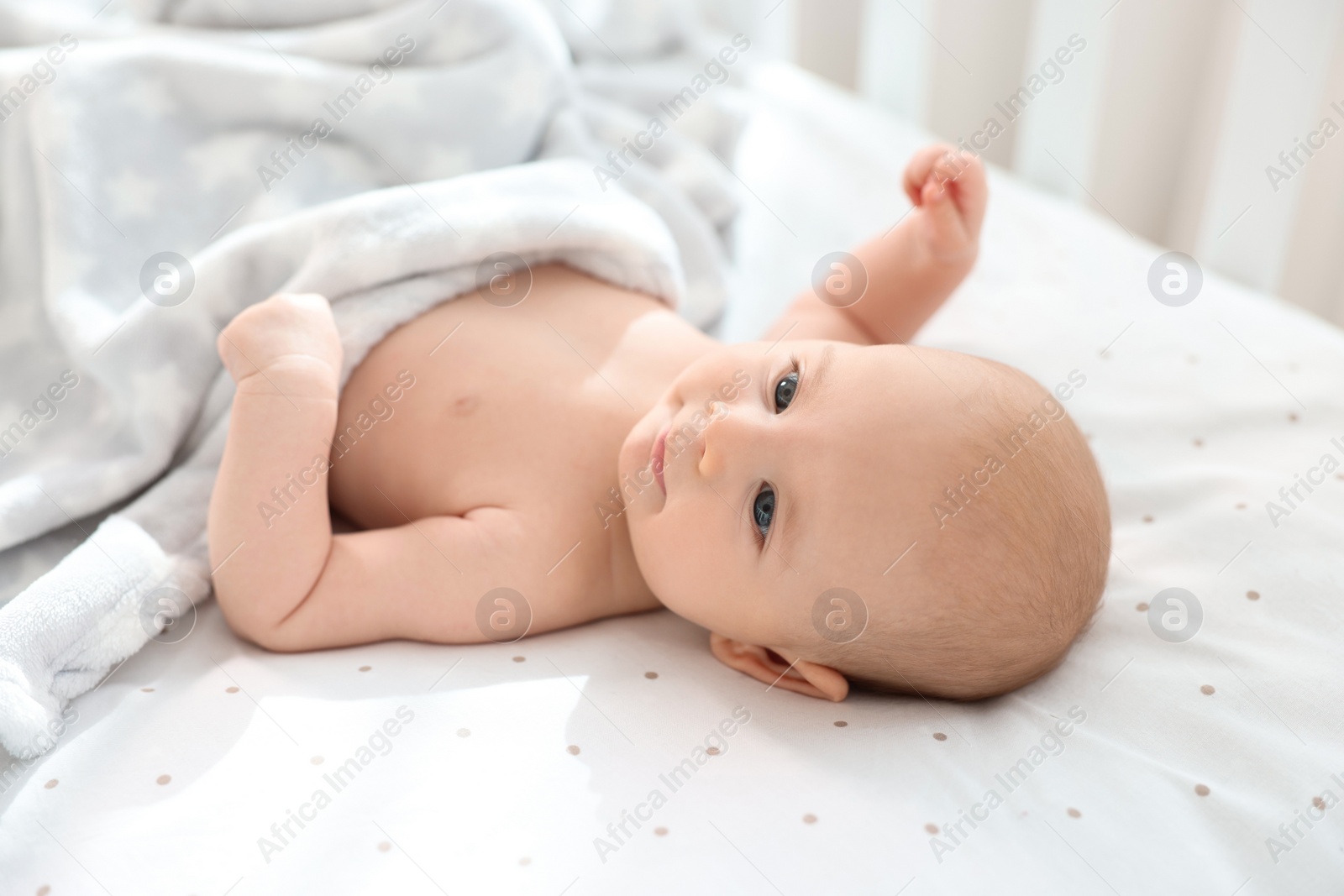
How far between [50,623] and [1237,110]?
4.39ft

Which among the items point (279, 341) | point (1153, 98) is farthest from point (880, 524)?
point (1153, 98)

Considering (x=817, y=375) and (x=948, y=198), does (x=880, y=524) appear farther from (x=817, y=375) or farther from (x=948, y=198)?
(x=948, y=198)

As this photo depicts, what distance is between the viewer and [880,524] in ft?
2.41

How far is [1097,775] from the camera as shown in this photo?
68 centimetres

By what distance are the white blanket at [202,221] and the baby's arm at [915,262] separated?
0.52ft

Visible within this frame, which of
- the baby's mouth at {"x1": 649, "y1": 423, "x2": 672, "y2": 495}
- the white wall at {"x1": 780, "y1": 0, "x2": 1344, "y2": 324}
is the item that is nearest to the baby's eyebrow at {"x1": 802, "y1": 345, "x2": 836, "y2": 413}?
the baby's mouth at {"x1": 649, "y1": 423, "x2": 672, "y2": 495}

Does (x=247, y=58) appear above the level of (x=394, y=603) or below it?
above

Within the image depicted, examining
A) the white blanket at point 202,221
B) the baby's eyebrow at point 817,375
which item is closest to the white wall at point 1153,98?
the white blanket at point 202,221

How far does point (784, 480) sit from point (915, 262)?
1.48 ft

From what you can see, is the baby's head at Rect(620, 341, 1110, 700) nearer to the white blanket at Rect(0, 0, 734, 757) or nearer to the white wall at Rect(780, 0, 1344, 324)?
the white blanket at Rect(0, 0, 734, 757)

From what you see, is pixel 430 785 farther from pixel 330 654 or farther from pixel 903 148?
pixel 903 148

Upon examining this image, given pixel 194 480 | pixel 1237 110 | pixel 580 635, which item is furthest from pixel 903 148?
pixel 194 480

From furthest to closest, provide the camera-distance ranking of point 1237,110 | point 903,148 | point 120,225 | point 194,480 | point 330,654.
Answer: point 903,148, point 1237,110, point 120,225, point 194,480, point 330,654

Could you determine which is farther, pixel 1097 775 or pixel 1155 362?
pixel 1155 362
